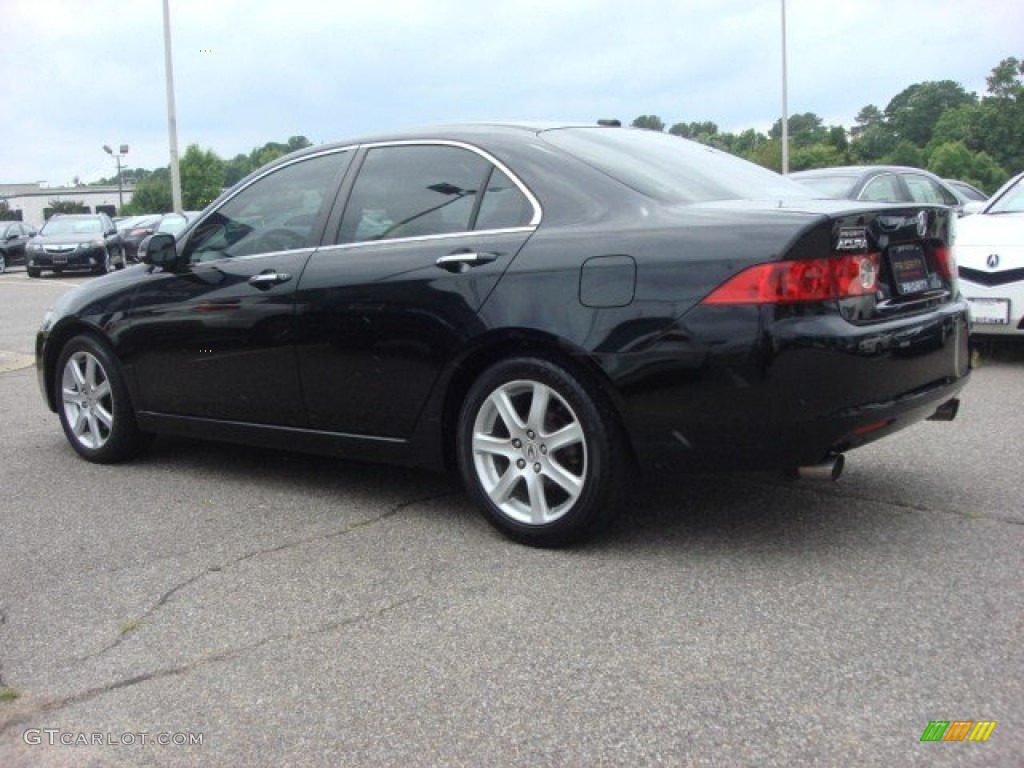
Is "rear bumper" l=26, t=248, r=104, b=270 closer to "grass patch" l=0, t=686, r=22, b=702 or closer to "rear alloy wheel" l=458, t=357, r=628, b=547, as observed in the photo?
"rear alloy wheel" l=458, t=357, r=628, b=547

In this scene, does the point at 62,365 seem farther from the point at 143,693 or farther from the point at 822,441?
the point at 822,441

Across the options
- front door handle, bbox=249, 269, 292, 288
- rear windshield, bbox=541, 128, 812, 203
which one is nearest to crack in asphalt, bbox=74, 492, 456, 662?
front door handle, bbox=249, 269, 292, 288

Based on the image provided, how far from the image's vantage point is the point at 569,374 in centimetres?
388

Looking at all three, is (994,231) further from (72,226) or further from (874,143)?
(874,143)

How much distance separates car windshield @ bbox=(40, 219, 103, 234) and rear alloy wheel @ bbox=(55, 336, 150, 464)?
22091 millimetres

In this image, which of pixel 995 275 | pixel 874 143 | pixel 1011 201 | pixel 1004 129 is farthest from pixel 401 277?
pixel 874 143

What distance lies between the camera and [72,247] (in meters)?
25.5

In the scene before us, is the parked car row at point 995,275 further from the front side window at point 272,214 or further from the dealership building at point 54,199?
the dealership building at point 54,199

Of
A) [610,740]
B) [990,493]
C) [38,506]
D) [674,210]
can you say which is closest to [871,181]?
[990,493]

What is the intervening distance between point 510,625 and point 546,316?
3.70ft

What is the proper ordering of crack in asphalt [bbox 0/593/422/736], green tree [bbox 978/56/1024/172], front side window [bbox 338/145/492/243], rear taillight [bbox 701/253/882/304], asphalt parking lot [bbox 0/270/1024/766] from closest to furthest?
asphalt parking lot [bbox 0/270/1024/766], crack in asphalt [bbox 0/593/422/736], rear taillight [bbox 701/253/882/304], front side window [bbox 338/145/492/243], green tree [bbox 978/56/1024/172]

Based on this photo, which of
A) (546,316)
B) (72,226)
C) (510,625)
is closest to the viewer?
(510,625)

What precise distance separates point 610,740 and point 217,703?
108 centimetres

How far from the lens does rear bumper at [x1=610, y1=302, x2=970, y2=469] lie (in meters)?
3.49
